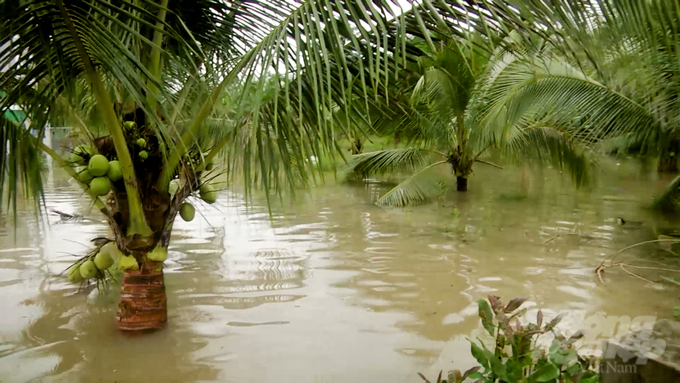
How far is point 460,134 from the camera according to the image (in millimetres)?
8156

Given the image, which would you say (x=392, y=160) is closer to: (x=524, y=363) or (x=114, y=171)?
(x=114, y=171)

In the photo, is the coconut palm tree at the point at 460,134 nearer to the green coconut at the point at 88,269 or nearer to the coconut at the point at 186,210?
the coconut at the point at 186,210

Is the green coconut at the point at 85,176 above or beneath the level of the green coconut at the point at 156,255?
above

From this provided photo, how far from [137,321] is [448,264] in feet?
8.17

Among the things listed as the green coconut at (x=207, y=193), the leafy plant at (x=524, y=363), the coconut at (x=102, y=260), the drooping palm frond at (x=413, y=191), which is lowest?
the leafy plant at (x=524, y=363)

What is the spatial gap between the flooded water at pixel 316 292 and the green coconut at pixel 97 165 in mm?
926

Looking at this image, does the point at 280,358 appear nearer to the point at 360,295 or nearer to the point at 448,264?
the point at 360,295

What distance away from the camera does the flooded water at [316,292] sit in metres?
2.57

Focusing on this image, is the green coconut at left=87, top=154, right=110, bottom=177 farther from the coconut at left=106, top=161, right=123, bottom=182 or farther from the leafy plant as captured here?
the leafy plant

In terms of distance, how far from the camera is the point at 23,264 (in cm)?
440

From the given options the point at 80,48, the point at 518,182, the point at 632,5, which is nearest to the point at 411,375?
the point at 632,5

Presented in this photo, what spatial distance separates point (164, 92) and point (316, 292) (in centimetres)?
216

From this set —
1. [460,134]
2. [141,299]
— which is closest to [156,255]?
A: [141,299]

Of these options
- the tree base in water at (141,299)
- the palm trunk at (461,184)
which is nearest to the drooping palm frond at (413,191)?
the palm trunk at (461,184)
